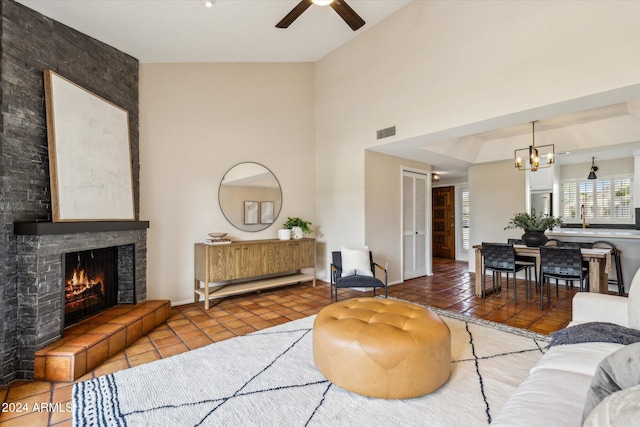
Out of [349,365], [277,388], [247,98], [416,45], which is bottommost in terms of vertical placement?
[277,388]

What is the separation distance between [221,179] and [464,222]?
20.8 feet

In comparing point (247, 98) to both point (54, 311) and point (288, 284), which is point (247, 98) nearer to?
point (288, 284)

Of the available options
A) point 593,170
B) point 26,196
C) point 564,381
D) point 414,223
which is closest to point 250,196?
point 26,196

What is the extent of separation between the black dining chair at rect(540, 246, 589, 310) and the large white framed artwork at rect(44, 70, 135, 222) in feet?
16.3

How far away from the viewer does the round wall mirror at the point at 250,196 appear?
4.54 m

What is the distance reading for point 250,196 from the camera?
15.6 feet

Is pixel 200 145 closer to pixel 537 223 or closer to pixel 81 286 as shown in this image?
pixel 81 286

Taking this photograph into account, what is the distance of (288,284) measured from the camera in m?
5.06

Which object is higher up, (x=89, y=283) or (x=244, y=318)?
(x=89, y=283)

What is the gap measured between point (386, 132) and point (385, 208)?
52.4 inches

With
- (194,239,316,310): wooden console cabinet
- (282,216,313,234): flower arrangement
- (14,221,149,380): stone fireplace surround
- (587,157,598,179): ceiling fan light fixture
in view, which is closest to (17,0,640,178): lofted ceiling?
(587,157,598,179): ceiling fan light fixture

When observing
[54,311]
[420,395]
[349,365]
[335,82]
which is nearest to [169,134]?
[54,311]

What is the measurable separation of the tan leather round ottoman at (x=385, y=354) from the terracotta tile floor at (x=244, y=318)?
142 centimetres

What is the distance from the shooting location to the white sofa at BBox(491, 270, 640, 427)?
48.3 inches
